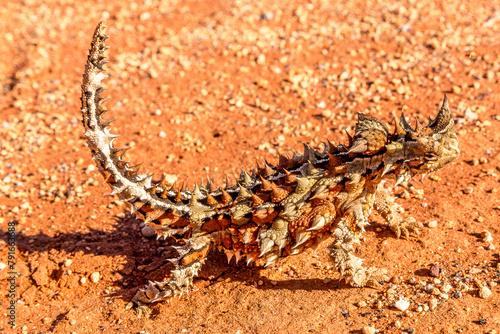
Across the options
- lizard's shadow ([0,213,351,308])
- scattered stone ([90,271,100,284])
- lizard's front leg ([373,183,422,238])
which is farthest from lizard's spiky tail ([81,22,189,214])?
lizard's front leg ([373,183,422,238])

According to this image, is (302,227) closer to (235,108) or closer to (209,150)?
(209,150)

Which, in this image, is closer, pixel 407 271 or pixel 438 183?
pixel 407 271

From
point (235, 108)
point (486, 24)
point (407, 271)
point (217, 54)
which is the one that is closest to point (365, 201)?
point (407, 271)

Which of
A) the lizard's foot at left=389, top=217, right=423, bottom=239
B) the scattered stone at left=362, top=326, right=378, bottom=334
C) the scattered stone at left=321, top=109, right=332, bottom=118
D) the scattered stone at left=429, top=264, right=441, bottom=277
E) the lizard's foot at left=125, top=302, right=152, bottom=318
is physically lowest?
the lizard's foot at left=125, top=302, right=152, bottom=318

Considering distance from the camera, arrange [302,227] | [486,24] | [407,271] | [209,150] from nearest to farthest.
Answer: [302,227], [407,271], [209,150], [486,24]

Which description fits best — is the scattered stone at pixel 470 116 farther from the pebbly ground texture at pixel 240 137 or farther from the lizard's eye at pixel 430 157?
the lizard's eye at pixel 430 157

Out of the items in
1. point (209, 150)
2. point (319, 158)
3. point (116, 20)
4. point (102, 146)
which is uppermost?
point (116, 20)

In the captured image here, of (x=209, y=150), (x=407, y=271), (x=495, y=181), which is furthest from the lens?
(x=209, y=150)

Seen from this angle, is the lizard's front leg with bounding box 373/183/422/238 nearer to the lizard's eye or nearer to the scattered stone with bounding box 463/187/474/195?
the scattered stone with bounding box 463/187/474/195
